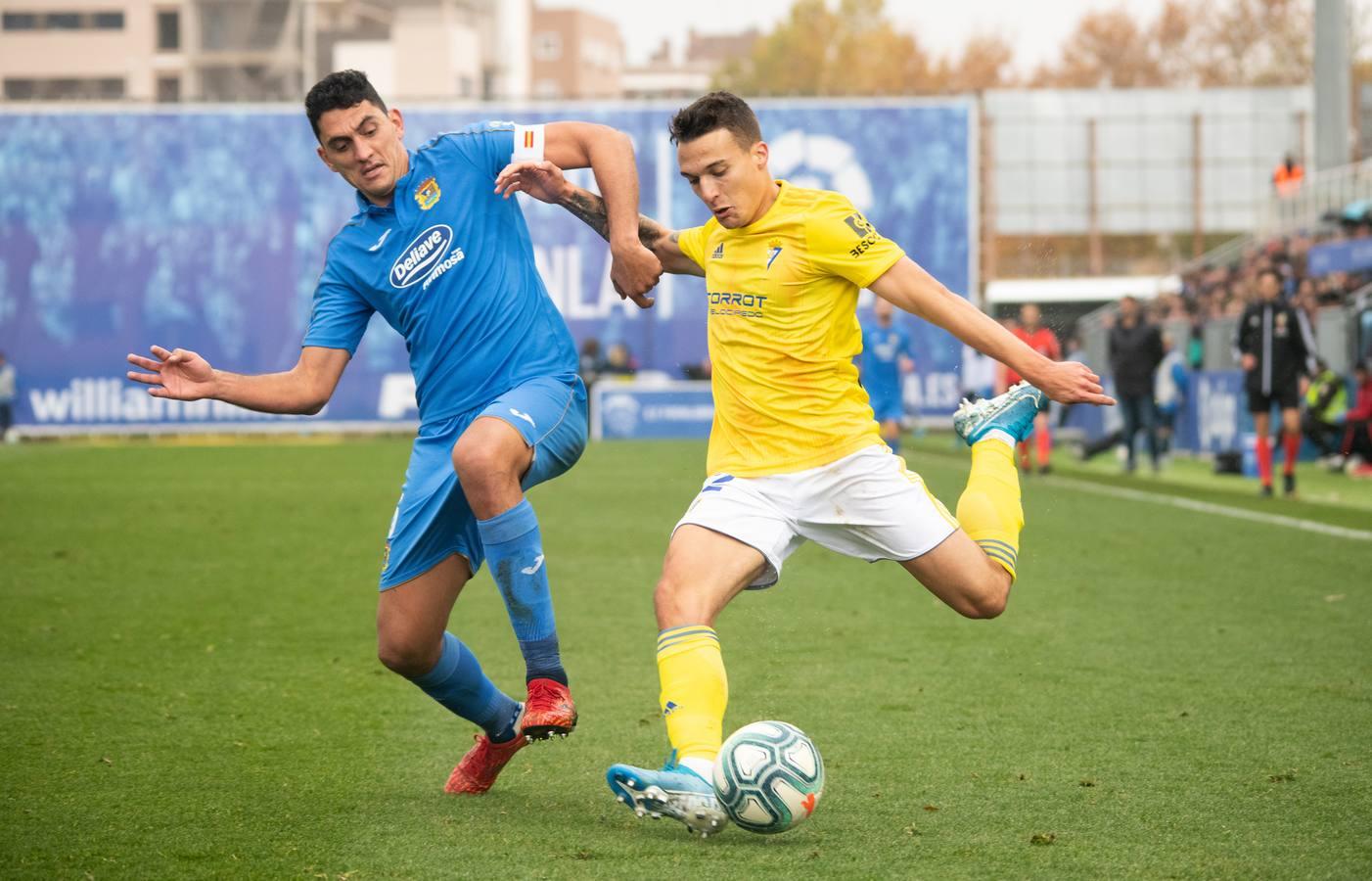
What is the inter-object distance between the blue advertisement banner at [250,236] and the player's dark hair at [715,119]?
26683mm

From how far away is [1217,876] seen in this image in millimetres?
4156

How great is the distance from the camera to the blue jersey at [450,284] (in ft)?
17.4

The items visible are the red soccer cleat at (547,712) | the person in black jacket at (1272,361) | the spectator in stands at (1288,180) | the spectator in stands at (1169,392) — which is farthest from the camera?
the spectator in stands at (1288,180)

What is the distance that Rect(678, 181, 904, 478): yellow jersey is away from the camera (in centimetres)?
495

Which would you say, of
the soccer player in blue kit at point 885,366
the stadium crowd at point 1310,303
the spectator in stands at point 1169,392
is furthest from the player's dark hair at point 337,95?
the spectator in stands at point 1169,392

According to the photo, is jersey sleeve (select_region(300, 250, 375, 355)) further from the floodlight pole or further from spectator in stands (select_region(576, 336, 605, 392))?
the floodlight pole

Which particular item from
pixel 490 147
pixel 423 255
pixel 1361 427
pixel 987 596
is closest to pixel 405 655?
pixel 423 255

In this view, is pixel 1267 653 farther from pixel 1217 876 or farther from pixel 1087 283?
pixel 1087 283

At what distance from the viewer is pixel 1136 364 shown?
20.1 metres

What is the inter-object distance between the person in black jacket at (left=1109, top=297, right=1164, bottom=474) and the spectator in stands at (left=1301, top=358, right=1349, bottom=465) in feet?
6.14

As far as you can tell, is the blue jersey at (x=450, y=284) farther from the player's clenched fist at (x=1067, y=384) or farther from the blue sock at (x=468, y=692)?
the player's clenched fist at (x=1067, y=384)

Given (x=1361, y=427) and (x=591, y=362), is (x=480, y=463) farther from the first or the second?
(x=591, y=362)

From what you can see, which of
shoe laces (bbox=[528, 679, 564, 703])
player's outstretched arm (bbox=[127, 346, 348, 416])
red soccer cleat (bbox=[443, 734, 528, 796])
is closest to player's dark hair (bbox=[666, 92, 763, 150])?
player's outstretched arm (bbox=[127, 346, 348, 416])

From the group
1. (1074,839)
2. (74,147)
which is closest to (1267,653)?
(1074,839)
